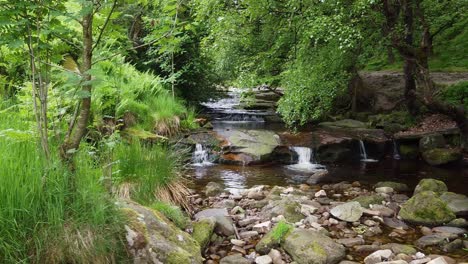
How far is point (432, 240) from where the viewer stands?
543 centimetres

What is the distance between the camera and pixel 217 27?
1028 cm

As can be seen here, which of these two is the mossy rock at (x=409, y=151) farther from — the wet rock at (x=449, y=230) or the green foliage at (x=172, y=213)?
the green foliage at (x=172, y=213)

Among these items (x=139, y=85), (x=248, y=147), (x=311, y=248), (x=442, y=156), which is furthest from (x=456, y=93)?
(x=311, y=248)

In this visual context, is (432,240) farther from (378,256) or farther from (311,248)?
(311,248)

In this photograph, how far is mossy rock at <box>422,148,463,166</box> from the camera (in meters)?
10.8

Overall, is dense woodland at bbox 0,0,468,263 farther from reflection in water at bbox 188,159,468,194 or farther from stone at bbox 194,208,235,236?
reflection in water at bbox 188,159,468,194

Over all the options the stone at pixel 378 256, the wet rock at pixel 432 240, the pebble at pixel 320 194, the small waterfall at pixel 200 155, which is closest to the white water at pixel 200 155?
the small waterfall at pixel 200 155

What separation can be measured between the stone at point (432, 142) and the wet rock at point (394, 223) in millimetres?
6313

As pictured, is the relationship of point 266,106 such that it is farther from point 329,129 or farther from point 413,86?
point 413,86

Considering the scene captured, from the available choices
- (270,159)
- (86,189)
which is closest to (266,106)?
(270,159)

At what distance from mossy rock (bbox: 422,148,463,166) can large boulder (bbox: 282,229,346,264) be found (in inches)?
287

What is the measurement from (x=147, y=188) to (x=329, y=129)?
1025 cm

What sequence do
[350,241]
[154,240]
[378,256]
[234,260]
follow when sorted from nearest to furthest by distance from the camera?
[154,240], [234,260], [378,256], [350,241]

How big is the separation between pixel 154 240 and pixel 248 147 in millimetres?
7823
